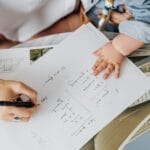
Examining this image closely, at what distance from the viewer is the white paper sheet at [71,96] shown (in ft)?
2.52

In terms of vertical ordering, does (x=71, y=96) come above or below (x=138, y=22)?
below

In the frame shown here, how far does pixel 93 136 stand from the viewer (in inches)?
30.4

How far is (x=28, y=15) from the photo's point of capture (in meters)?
0.95

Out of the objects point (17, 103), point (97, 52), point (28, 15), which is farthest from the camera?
point (28, 15)

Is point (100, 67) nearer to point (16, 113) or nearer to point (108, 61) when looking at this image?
point (108, 61)

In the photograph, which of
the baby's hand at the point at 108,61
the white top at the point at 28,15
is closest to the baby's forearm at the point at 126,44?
the baby's hand at the point at 108,61

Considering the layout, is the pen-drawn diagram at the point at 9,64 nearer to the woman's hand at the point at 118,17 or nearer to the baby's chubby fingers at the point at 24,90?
the baby's chubby fingers at the point at 24,90

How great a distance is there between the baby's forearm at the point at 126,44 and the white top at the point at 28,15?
7.3 inches

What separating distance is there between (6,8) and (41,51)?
134 mm

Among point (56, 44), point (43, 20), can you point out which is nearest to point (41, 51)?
point (56, 44)

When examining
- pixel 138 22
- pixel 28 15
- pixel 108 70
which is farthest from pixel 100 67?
pixel 28 15

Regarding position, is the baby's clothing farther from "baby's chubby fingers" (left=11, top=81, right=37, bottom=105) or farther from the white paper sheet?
"baby's chubby fingers" (left=11, top=81, right=37, bottom=105)

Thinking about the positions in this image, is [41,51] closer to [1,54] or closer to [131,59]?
[1,54]

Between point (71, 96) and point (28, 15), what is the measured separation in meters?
0.26
